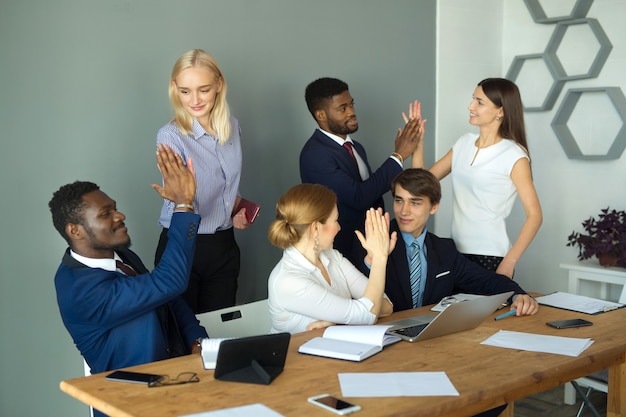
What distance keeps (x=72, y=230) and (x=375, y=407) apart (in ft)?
3.58

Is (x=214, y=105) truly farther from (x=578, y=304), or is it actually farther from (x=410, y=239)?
(x=578, y=304)

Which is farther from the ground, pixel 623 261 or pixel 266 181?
pixel 266 181

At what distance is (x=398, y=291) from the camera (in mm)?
2992

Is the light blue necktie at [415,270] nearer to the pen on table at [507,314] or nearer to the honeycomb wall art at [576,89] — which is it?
the pen on table at [507,314]

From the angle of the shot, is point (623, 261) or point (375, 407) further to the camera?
point (623, 261)

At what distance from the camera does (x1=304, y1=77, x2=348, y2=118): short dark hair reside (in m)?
3.43

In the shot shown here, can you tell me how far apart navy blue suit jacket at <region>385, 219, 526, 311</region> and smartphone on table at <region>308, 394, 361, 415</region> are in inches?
46.6

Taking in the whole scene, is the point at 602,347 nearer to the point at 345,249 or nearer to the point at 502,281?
the point at 502,281

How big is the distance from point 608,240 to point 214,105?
7.20 ft

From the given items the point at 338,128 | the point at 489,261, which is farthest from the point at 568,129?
the point at 338,128

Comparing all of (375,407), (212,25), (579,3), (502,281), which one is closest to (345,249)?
(502,281)

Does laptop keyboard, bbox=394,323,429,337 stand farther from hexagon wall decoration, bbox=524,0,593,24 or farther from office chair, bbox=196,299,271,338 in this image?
hexagon wall decoration, bbox=524,0,593,24

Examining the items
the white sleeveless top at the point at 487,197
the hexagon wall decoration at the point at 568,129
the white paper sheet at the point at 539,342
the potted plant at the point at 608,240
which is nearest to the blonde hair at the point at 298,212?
the white paper sheet at the point at 539,342

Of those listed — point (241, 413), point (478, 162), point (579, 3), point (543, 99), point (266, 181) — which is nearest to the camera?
point (241, 413)
